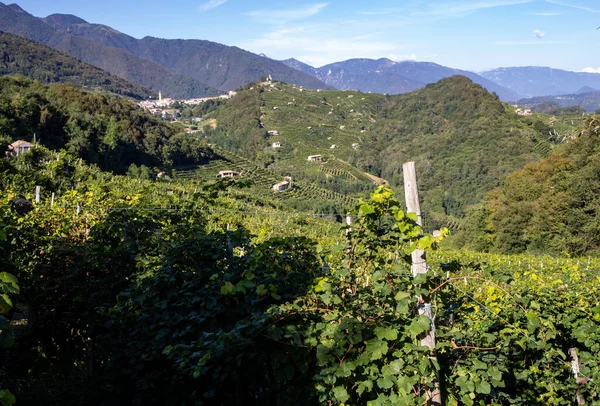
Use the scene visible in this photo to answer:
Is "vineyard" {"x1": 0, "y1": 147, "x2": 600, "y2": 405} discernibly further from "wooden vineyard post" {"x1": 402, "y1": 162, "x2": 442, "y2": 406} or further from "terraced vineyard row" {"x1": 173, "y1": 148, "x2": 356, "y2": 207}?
"terraced vineyard row" {"x1": 173, "y1": 148, "x2": 356, "y2": 207}

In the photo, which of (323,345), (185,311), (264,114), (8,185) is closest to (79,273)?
(185,311)

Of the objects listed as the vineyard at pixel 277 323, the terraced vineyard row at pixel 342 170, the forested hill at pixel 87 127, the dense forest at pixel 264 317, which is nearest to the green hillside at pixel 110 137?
the forested hill at pixel 87 127

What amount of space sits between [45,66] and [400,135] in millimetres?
113193

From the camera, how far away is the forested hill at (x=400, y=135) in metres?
78.2

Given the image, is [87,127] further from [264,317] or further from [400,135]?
[400,135]

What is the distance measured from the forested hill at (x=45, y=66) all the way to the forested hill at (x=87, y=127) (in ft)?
288

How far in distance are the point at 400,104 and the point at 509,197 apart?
347ft

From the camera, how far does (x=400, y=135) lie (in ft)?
378

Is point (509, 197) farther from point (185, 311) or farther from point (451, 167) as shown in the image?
point (451, 167)

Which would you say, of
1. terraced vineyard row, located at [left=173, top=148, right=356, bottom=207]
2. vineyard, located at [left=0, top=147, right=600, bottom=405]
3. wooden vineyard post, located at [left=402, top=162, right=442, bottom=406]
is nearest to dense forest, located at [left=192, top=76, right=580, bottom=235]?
terraced vineyard row, located at [left=173, top=148, right=356, bottom=207]

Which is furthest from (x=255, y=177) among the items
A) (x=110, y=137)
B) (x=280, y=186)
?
(x=110, y=137)

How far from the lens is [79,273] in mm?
4723

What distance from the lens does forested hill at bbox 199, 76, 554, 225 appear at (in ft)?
257

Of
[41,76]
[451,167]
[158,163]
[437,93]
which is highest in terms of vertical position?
[41,76]
